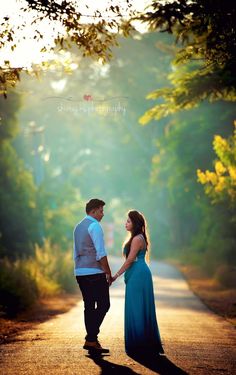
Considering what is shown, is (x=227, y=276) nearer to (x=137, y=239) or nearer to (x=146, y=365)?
(x=137, y=239)

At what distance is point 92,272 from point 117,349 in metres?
1.20

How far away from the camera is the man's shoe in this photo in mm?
11625

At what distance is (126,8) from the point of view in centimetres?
1180

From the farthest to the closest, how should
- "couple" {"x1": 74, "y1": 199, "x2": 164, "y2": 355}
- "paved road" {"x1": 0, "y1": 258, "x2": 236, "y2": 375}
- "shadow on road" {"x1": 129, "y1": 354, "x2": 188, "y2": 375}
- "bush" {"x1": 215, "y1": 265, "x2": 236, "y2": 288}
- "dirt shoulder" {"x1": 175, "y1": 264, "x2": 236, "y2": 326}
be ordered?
"bush" {"x1": 215, "y1": 265, "x2": 236, "y2": 288} → "dirt shoulder" {"x1": 175, "y1": 264, "x2": 236, "y2": 326} → "couple" {"x1": 74, "y1": 199, "x2": 164, "y2": 355} → "paved road" {"x1": 0, "y1": 258, "x2": 236, "y2": 375} → "shadow on road" {"x1": 129, "y1": 354, "x2": 188, "y2": 375}

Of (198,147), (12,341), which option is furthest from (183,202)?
(12,341)

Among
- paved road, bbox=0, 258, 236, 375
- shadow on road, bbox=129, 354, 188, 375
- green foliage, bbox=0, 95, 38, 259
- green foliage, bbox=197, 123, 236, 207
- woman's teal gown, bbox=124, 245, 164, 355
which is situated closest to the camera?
shadow on road, bbox=129, 354, 188, 375

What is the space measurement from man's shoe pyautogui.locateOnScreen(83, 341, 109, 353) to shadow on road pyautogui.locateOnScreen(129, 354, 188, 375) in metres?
0.63

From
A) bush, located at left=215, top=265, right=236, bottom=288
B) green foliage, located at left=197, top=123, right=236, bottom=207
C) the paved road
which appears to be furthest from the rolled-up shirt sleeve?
bush, located at left=215, top=265, right=236, bottom=288

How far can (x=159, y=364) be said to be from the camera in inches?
412

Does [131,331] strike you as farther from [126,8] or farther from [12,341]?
[126,8]

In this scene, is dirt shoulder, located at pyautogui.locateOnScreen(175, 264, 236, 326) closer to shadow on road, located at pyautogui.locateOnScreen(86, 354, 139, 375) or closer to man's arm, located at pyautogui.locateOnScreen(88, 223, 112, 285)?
man's arm, located at pyautogui.locateOnScreen(88, 223, 112, 285)

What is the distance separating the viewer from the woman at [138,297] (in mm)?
11570

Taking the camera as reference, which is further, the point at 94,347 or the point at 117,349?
the point at 117,349

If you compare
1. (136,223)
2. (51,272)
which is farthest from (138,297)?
(51,272)
